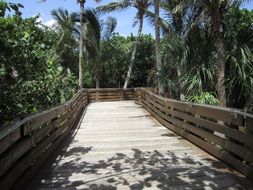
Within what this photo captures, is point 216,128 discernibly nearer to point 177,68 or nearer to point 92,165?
point 92,165

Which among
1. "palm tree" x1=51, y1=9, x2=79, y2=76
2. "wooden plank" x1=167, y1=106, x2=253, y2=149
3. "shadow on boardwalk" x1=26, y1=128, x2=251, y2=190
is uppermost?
"palm tree" x1=51, y1=9, x2=79, y2=76

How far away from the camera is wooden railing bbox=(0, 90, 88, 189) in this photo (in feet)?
14.6

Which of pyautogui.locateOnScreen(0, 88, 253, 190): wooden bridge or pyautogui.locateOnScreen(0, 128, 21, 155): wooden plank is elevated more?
pyautogui.locateOnScreen(0, 128, 21, 155): wooden plank

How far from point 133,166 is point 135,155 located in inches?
35.8

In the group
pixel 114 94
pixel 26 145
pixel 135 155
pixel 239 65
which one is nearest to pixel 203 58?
pixel 239 65

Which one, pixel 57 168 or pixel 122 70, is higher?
pixel 122 70

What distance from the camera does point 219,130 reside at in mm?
6508

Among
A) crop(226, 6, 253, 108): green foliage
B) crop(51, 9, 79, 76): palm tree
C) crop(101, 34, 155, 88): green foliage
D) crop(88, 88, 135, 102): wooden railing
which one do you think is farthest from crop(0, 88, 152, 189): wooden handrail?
crop(101, 34, 155, 88): green foliage

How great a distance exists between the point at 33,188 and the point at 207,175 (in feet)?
7.60

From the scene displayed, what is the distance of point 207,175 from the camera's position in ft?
18.6

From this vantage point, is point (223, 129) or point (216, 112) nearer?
point (223, 129)

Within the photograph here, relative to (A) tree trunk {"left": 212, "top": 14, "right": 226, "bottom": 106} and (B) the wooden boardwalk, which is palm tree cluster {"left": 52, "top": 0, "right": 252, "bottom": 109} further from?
(B) the wooden boardwalk

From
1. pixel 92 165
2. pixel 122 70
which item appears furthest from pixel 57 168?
pixel 122 70

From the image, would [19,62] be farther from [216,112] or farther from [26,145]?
[216,112]
